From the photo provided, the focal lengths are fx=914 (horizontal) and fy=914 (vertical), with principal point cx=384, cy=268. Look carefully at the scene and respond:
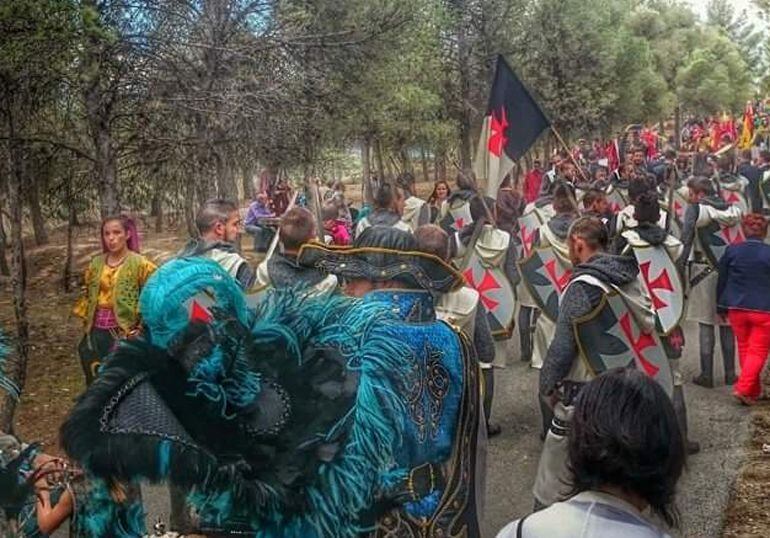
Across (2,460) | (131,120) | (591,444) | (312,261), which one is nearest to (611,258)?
(312,261)

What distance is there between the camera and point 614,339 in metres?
4.45

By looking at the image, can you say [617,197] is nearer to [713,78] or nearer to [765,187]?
[765,187]

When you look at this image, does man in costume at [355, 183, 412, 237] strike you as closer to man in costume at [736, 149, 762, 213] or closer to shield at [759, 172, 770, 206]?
man in costume at [736, 149, 762, 213]

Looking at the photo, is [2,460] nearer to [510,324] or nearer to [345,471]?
[345,471]

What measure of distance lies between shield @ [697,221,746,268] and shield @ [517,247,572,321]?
1.97 meters

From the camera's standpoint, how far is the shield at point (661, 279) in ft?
21.3

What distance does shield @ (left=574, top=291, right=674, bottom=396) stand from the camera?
14.3 feet

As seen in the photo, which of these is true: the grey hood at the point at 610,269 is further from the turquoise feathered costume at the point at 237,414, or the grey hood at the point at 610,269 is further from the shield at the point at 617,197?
the shield at the point at 617,197

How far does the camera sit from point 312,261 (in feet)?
13.9

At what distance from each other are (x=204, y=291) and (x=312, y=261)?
6.81 ft

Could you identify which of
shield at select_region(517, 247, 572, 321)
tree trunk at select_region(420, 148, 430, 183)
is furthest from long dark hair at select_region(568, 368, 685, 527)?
tree trunk at select_region(420, 148, 430, 183)

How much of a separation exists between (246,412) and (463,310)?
3.37 m

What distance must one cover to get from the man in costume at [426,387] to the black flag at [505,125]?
10.4 ft

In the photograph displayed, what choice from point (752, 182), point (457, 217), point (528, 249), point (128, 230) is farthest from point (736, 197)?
point (128, 230)
